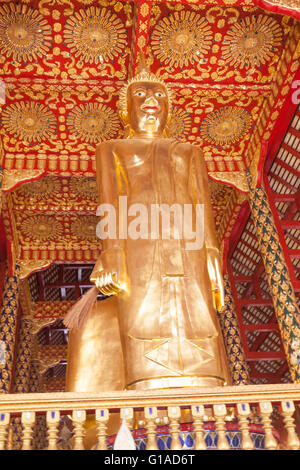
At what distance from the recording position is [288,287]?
5.44 meters

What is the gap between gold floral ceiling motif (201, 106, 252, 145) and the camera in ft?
20.3

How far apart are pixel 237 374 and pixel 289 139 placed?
3342 millimetres

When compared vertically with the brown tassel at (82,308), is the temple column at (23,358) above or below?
above

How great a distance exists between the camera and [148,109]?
4223 mm

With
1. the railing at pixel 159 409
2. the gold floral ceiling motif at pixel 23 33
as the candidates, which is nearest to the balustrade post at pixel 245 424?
the railing at pixel 159 409

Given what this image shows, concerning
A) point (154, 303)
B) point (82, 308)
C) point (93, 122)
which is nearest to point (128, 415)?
point (154, 303)

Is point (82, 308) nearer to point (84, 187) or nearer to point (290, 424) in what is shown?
point (290, 424)

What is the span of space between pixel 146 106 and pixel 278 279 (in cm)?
251

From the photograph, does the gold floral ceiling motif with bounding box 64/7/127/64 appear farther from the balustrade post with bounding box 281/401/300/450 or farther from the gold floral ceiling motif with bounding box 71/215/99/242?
the balustrade post with bounding box 281/401/300/450

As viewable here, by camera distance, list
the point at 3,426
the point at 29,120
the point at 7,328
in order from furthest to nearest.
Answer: the point at 7,328 → the point at 29,120 → the point at 3,426

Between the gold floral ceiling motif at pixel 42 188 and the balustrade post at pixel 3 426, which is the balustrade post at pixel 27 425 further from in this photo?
the gold floral ceiling motif at pixel 42 188

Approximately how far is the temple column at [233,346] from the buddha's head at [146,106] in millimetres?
3875

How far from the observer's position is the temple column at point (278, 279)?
5.08 metres
